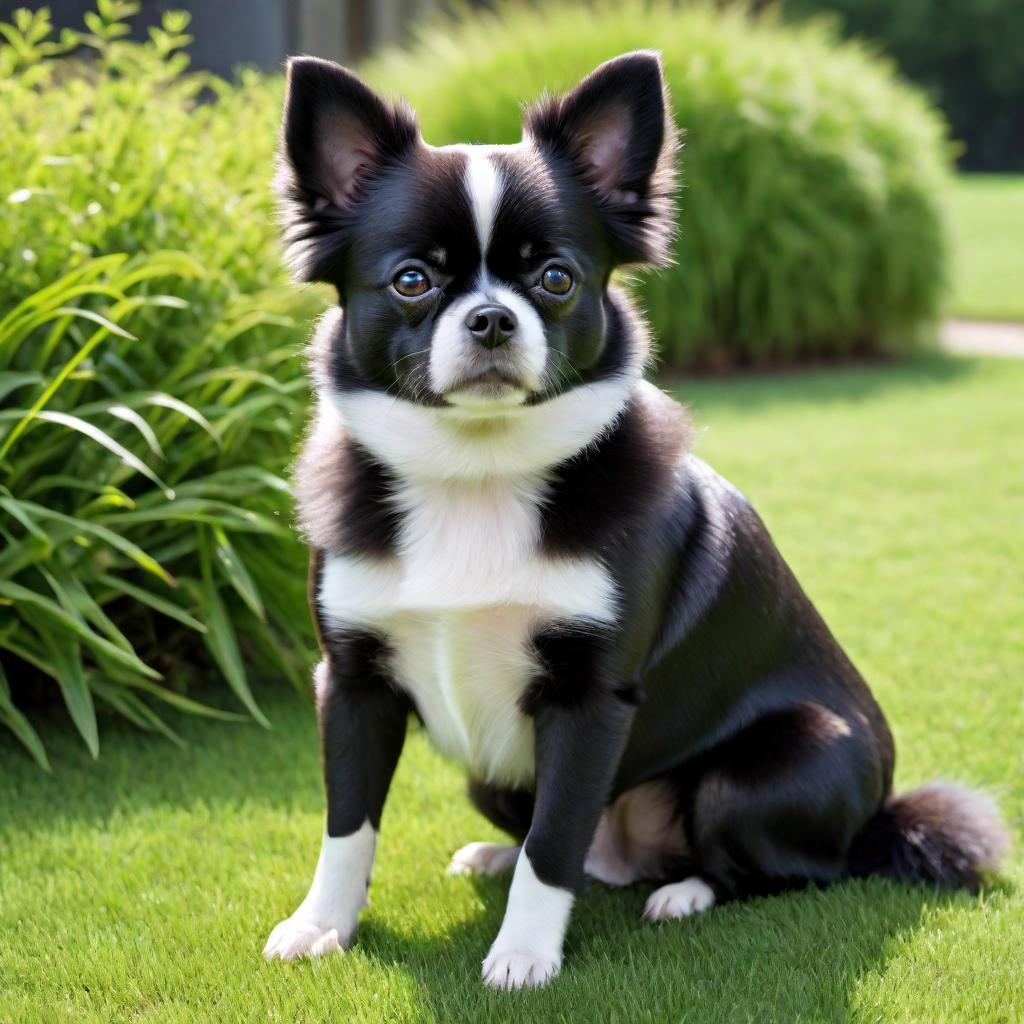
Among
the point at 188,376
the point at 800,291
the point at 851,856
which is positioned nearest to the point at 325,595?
the point at 851,856

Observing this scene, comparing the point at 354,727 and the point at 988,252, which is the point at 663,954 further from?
the point at 988,252

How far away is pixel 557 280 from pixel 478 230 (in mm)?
161

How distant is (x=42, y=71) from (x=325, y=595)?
7.15ft

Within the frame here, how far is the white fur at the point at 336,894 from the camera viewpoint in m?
2.41

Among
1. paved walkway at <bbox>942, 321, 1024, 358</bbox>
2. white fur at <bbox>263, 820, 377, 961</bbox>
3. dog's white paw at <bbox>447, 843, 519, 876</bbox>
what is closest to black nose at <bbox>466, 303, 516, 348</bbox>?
white fur at <bbox>263, 820, 377, 961</bbox>

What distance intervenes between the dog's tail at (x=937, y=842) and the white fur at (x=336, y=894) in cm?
96

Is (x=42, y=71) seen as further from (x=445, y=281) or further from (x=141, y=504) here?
(x=445, y=281)

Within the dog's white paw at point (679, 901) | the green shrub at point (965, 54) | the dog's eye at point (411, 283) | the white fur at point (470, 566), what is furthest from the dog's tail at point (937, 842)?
the green shrub at point (965, 54)

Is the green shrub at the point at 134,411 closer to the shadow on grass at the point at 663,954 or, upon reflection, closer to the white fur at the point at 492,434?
the shadow on grass at the point at 663,954

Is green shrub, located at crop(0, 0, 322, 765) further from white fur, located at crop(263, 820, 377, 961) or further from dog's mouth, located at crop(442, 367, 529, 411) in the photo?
dog's mouth, located at crop(442, 367, 529, 411)

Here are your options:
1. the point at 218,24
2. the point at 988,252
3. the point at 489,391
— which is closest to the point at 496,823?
the point at 489,391

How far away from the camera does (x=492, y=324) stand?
2.14 m

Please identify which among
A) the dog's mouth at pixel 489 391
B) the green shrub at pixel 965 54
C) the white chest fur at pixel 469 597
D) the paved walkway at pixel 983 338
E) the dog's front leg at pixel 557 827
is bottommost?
the green shrub at pixel 965 54

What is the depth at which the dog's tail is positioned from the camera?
102 inches
